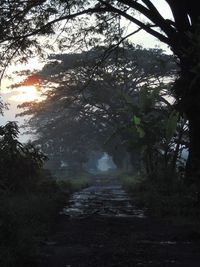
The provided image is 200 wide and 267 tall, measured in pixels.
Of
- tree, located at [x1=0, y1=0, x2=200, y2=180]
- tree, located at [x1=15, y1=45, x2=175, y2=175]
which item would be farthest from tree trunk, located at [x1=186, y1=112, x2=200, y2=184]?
tree, located at [x1=15, y1=45, x2=175, y2=175]

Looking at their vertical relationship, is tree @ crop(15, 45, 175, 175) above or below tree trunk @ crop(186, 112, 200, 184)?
above

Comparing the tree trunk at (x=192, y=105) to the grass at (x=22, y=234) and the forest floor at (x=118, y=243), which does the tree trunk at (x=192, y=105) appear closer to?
the forest floor at (x=118, y=243)

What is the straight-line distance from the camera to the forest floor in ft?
25.0

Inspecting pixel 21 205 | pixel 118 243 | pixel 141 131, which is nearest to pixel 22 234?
pixel 118 243

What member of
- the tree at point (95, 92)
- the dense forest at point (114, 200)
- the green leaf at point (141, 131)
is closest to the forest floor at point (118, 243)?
the dense forest at point (114, 200)

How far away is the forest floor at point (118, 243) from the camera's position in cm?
761

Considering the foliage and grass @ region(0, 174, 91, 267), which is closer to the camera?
grass @ region(0, 174, 91, 267)

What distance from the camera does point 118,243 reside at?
30.0ft

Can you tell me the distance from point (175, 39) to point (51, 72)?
30.9 m

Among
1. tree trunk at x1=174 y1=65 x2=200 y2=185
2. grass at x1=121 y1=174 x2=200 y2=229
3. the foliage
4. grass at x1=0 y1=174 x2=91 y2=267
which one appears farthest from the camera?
the foliage

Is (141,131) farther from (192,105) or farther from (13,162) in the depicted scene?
(13,162)

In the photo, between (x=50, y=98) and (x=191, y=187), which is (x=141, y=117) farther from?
(x=50, y=98)

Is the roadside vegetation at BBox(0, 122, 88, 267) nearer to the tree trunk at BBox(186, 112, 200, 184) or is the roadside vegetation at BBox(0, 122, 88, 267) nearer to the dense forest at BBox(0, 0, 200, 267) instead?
the dense forest at BBox(0, 0, 200, 267)

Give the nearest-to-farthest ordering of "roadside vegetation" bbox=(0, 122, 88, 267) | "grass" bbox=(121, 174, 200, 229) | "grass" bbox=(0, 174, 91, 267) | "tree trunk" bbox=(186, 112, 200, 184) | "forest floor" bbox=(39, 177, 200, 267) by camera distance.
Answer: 1. "grass" bbox=(0, 174, 91, 267)
2. "roadside vegetation" bbox=(0, 122, 88, 267)
3. "forest floor" bbox=(39, 177, 200, 267)
4. "grass" bbox=(121, 174, 200, 229)
5. "tree trunk" bbox=(186, 112, 200, 184)
